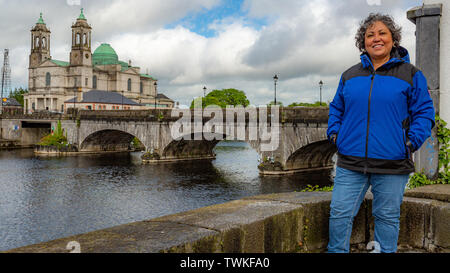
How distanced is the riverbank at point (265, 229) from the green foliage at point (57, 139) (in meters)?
56.3

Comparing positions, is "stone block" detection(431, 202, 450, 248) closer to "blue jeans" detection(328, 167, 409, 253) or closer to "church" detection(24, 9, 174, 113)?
"blue jeans" detection(328, 167, 409, 253)

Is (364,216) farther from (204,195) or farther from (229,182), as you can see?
(229,182)

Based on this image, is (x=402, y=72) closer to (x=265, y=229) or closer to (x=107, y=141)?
(x=265, y=229)

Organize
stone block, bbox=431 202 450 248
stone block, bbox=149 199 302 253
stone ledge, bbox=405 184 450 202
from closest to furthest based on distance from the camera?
stone block, bbox=149 199 302 253
stone block, bbox=431 202 450 248
stone ledge, bbox=405 184 450 202

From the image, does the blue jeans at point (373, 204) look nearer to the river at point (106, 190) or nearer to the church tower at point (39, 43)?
the river at point (106, 190)

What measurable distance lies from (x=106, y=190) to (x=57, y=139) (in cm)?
3161

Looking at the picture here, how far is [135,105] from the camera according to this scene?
92.2 meters

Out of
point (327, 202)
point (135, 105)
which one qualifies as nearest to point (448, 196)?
point (327, 202)

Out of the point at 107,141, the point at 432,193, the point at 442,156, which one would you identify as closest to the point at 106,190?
the point at 442,156

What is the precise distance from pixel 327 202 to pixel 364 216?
50 centimetres

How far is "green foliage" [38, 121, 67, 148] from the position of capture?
56.7 metres

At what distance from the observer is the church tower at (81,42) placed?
101 metres

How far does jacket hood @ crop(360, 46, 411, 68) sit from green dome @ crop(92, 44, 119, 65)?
116207 mm

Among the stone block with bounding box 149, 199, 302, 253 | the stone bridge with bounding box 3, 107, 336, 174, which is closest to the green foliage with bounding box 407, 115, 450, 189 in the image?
the stone block with bounding box 149, 199, 302, 253
